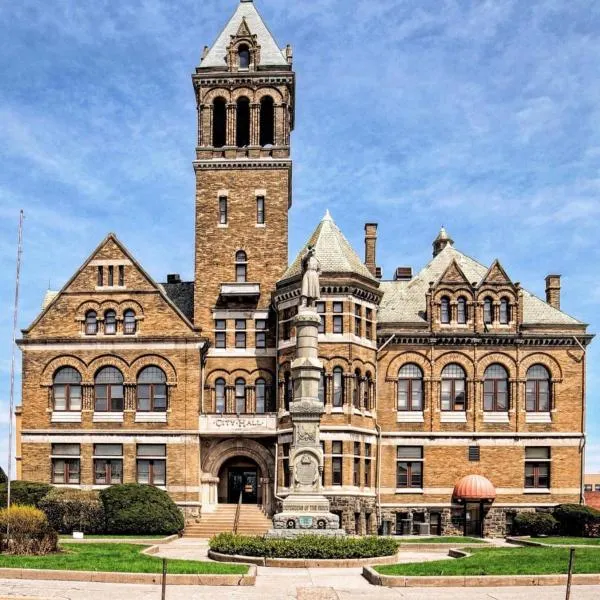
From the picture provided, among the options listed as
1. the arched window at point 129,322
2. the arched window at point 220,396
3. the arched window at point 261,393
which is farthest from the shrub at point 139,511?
the arched window at point 129,322

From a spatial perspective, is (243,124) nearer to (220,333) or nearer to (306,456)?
(220,333)

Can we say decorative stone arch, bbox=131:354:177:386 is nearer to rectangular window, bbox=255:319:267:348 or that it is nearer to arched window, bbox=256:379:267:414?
arched window, bbox=256:379:267:414

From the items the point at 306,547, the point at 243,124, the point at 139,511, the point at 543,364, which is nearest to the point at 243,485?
the point at 139,511

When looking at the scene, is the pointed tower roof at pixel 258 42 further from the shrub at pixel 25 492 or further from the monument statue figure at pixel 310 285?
the shrub at pixel 25 492

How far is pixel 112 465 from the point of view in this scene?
48219 millimetres

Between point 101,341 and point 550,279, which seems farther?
point 550,279

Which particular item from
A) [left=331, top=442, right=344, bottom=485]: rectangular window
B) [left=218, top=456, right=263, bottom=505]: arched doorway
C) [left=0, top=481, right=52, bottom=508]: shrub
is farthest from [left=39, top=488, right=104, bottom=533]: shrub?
[left=331, top=442, right=344, bottom=485]: rectangular window

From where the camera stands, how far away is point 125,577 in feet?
74.6

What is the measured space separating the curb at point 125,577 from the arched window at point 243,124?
33924mm

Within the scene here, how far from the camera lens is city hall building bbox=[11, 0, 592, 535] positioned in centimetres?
4772

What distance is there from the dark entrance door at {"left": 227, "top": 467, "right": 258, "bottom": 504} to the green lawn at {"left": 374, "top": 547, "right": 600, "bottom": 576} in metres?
22.1

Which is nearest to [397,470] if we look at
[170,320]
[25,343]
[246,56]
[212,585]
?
[170,320]

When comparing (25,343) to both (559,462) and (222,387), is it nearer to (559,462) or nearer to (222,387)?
(222,387)

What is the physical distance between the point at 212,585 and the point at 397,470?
2780cm
